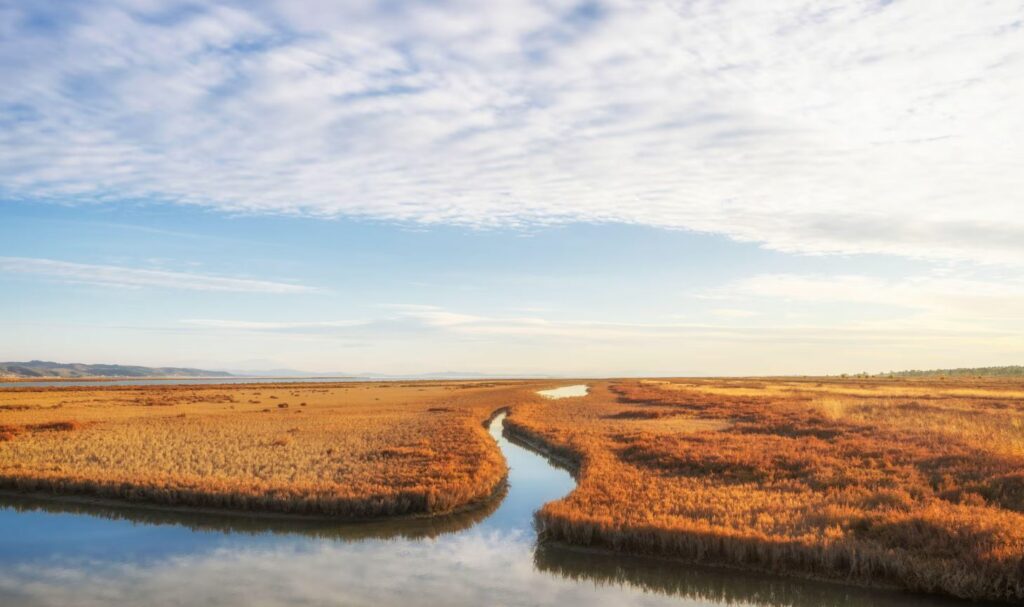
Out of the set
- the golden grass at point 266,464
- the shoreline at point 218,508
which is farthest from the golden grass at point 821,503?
the golden grass at point 266,464

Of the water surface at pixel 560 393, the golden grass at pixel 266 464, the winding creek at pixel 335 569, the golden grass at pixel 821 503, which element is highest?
the golden grass at pixel 821 503

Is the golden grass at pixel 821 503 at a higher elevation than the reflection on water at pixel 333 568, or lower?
higher

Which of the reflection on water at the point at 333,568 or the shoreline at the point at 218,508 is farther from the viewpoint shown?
the shoreline at the point at 218,508

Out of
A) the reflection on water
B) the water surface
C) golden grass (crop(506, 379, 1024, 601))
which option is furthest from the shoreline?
the water surface

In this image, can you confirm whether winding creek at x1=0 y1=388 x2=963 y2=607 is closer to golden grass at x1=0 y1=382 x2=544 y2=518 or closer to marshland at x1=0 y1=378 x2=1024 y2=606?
marshland at x1=0 y1=378 x2=1024 y2=606

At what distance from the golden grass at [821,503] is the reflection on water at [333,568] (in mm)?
643

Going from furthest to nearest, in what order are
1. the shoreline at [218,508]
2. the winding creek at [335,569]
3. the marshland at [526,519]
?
the shoreline at [218,508] → the marshland at [526,519] → the winding creek at [335,569]

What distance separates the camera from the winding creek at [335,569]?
44.3 feet


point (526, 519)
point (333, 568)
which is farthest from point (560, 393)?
point (333, 568)

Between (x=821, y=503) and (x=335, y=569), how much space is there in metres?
13.5

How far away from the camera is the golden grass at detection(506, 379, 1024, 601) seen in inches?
555

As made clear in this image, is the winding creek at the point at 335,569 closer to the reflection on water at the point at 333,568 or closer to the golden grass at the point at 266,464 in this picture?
the reflection on water at the point at 333,568

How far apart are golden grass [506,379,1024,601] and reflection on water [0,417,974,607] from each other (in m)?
0.64

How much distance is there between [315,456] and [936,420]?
123 ft
